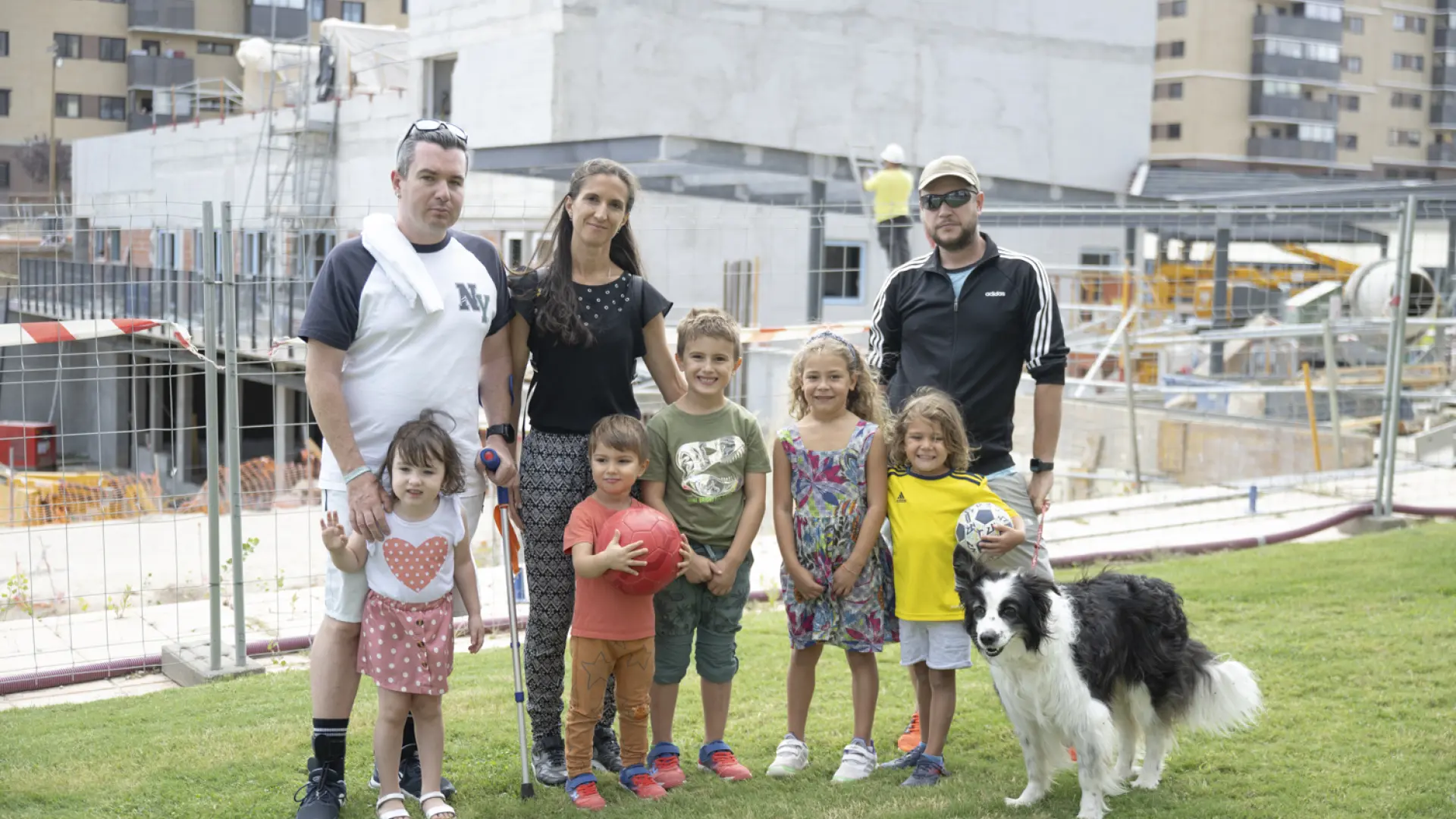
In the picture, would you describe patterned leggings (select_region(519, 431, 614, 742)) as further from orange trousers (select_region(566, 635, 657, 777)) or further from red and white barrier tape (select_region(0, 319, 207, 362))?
red and white barrier tape (select_region(0, 319, 207, 362))

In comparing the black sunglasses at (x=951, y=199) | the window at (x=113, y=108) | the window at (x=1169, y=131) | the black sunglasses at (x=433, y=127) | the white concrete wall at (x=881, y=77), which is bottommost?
the black sunglasses at (x=951, y=199)

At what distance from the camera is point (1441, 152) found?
214ft

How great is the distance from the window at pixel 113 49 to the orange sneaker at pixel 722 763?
1872 inches

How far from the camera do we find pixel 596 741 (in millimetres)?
4816

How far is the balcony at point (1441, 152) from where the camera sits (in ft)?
213

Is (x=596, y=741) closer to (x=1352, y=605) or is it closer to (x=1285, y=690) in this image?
(x=1285, y=690)

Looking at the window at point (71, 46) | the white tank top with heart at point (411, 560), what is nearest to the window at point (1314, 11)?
the window at point (71, 46)

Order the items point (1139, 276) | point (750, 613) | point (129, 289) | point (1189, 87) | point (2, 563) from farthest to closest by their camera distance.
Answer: point (1189, 87)
point (1139, 276)
point (129, 289)
point (2, 563)
point (750, 613)

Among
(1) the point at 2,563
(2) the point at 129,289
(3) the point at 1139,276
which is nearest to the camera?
(1) the point at 2,563

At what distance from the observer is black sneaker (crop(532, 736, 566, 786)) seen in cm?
461

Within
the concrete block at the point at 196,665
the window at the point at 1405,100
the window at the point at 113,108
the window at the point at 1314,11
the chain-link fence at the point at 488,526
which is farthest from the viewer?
the window at the point at 1405,100

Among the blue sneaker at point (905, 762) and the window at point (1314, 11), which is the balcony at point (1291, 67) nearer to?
the window at point (1314, 11)

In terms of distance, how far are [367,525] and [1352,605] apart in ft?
18.5

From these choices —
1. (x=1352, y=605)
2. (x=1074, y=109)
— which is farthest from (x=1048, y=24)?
(x=1352, y=605)
